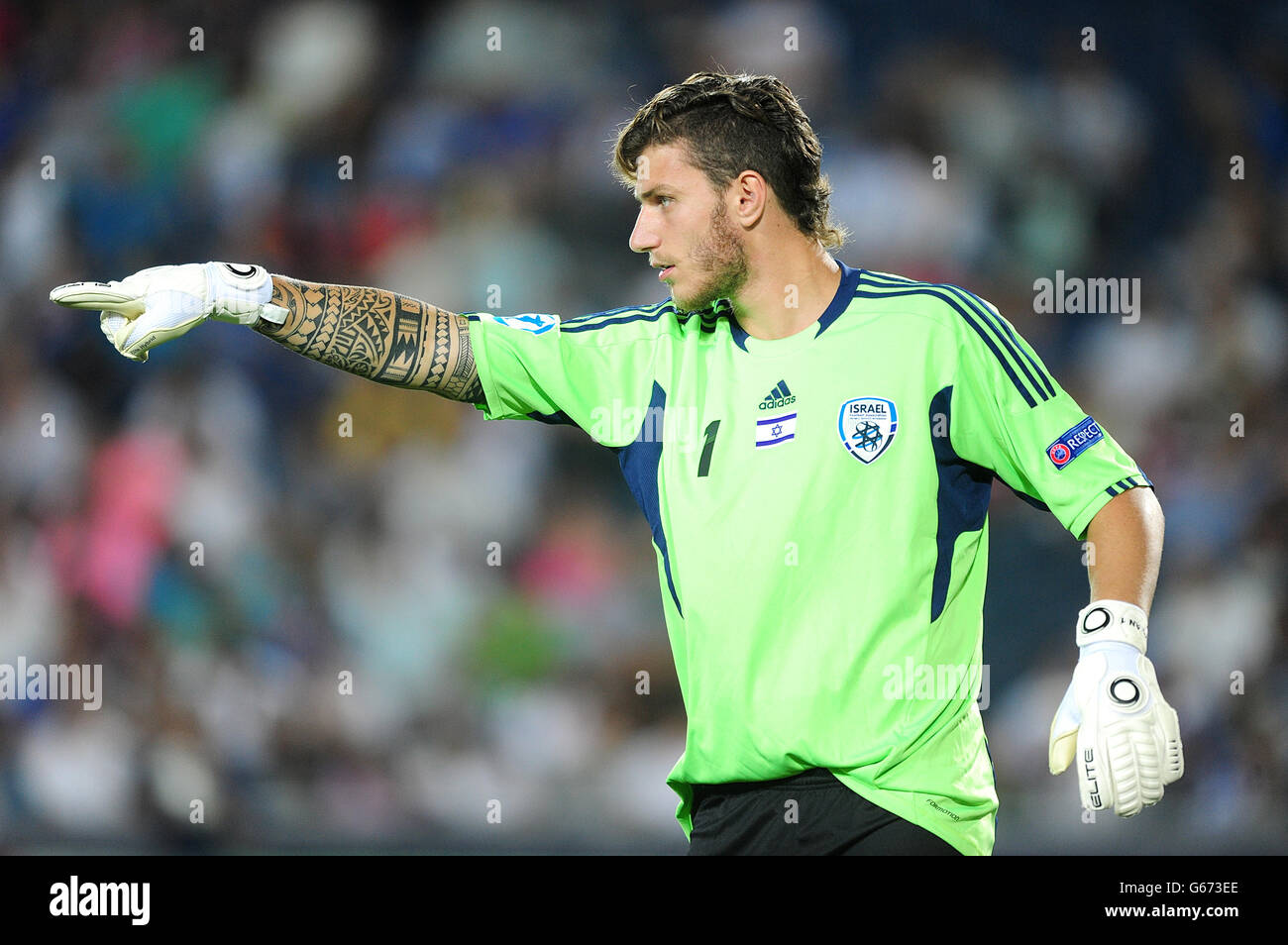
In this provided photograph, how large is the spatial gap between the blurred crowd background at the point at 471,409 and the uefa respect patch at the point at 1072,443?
112 inches

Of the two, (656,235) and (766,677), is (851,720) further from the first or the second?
(656,235)

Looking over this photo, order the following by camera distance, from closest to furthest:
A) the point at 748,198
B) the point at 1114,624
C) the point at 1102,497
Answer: the point at 1114,624 → the point at 1102,497 → the point at 748,198

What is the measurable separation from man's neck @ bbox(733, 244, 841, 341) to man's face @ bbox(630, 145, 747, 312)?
0.03 meters

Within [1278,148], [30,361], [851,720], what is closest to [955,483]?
[851,720]

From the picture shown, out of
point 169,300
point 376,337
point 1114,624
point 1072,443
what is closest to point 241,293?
point 169,300

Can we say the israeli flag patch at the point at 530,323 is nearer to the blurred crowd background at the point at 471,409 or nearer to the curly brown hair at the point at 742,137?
the curly brown hair at the point at 742,137

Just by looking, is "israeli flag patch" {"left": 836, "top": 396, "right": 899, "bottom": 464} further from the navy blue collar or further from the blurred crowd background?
the blurred crowd background

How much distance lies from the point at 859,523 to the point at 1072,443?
1.31ft

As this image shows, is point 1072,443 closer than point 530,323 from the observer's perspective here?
Yes

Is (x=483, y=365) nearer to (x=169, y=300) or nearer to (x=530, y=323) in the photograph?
(x=530, y=323)

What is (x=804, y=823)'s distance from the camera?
2.27 meters

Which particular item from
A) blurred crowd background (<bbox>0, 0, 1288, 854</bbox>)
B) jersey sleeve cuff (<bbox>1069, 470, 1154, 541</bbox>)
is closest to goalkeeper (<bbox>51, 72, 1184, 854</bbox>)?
jersey sleeve cuff (<bbox>1069, 470, 1154, 541</bbox>)

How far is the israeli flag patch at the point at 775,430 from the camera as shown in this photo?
96.2 inches

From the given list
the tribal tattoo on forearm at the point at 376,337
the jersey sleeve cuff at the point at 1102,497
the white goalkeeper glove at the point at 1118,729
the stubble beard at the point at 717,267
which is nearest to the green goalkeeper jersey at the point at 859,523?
the jersey sleeve cuff at the point at 1102,497
